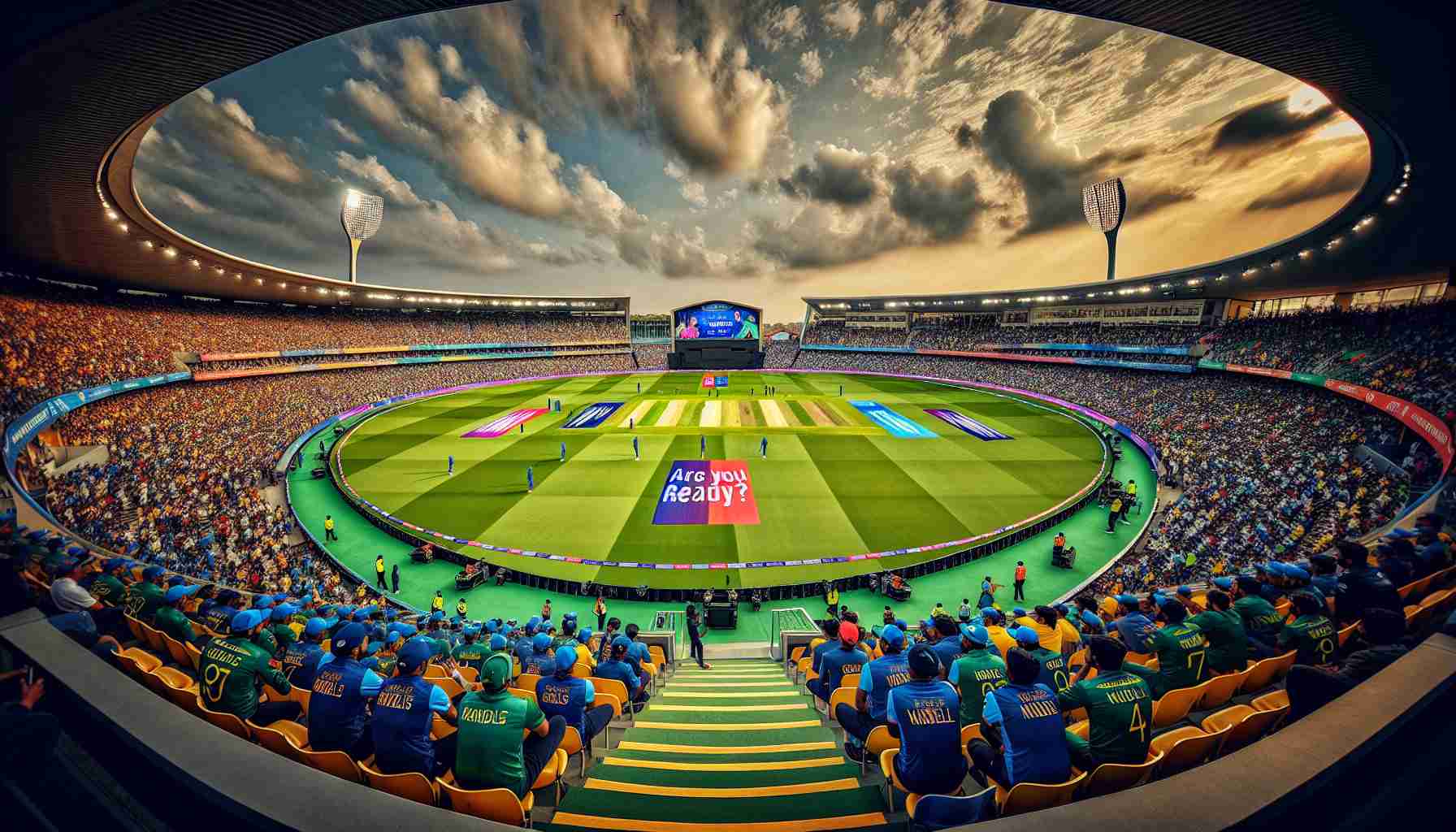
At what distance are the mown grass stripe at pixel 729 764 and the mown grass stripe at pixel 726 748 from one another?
303 millimetres

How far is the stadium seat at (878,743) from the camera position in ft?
15.0

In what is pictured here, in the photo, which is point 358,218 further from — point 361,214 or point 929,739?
point 929,739

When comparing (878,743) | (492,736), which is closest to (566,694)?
(492,736)

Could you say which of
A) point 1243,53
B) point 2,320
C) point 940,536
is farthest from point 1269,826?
point 2,320

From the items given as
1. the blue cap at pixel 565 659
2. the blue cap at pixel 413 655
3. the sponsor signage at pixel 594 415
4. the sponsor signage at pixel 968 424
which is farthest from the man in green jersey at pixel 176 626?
the sponsor signage at pixel 968 424

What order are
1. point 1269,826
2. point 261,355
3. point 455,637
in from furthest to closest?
point 261,355, point 455,637, point 1269,826

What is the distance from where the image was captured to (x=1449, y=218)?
1628cm

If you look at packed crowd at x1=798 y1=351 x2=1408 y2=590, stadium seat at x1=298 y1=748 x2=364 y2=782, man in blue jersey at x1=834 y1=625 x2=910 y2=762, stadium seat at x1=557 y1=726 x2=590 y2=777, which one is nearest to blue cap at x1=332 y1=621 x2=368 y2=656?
stadium seat at x1=298 y1=748 x2=364 y2=782

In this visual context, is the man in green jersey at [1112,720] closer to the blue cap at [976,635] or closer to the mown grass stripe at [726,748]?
the blue cap at [976,635]

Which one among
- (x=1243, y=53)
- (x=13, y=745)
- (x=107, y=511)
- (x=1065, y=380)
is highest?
(x=1243, y=53)

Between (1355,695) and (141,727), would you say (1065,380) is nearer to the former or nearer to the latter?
(1355,695)

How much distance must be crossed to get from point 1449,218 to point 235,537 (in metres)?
42.9

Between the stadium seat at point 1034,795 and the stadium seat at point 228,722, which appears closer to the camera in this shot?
the stadium seat at point 1034,795

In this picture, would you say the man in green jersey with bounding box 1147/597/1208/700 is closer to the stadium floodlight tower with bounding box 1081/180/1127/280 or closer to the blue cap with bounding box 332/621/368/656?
the blue cap with bounding box 332/621/368/656
